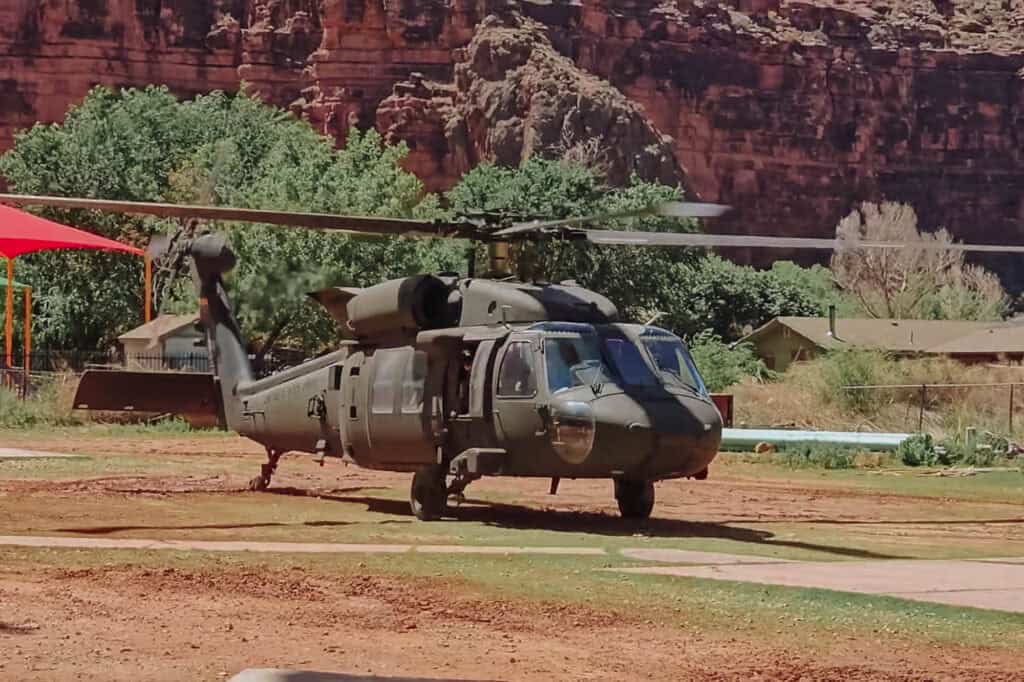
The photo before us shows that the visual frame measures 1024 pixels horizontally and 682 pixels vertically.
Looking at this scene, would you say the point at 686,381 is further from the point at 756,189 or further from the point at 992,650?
the point at 756,189

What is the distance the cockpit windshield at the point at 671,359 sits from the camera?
1867cm

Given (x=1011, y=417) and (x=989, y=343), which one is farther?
(x=989, y=343)

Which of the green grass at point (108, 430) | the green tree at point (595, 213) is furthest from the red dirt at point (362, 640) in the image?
the green tree at point (595, 213)

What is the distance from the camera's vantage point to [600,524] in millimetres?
19953

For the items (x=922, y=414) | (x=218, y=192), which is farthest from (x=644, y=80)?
(x=922, y=414)

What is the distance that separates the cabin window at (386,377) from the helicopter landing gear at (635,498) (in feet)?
Answer: 8.49

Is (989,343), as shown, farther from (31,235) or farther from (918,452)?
(31,235)

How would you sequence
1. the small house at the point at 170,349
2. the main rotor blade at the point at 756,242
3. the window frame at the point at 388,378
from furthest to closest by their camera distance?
the small house at the point at 170,349 < the window frame at the point at 388,378 < the main rotor blade at the point at 756,242

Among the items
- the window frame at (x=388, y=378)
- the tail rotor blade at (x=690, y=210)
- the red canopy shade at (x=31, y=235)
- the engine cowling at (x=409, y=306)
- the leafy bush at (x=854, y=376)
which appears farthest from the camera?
the leafy bush at (x=854, y=376)

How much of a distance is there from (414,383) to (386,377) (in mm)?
535

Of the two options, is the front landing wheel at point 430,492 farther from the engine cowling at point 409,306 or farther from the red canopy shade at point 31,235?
the red canopy shade at point 31,235

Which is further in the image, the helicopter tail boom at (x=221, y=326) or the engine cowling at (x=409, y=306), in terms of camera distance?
the helicopter tail boom at (x=221, y=326)

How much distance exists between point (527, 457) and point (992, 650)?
7.57m

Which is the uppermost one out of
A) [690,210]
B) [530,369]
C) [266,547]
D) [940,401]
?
[690,210]
